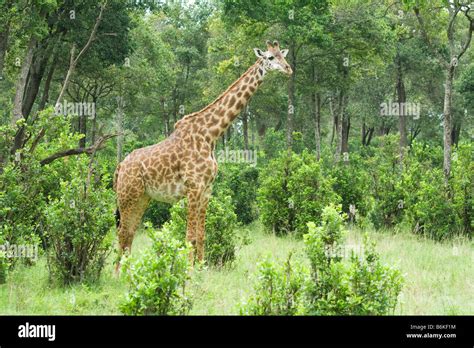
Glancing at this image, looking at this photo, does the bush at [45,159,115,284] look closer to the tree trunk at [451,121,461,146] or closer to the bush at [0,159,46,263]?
the bush at [0,159,46,263]

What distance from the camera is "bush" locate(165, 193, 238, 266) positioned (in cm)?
1137

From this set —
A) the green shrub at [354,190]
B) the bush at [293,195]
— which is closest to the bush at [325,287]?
the bush at [293,195]

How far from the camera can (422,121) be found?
4869cm

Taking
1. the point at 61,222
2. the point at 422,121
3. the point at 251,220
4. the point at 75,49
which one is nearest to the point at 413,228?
the point at 251,220

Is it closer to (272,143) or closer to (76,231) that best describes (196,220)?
(76,231)

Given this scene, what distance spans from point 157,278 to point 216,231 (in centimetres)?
500

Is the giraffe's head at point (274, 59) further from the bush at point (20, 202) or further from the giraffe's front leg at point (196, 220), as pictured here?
the bush at point (20, 202)

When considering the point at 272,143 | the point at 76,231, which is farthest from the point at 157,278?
the point at 272,143

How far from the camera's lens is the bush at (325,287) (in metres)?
6.57

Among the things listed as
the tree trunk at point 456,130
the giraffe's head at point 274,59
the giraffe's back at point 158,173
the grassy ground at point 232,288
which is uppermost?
the tree trunk at point 456,130

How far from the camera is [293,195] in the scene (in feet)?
52.2

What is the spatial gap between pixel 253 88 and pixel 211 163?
154cm

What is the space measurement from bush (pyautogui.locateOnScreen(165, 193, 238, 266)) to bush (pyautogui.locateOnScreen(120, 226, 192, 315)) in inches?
178

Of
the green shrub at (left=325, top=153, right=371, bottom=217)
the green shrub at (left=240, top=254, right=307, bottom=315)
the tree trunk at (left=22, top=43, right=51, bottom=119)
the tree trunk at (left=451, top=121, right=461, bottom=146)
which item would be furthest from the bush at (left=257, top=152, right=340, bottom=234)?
the tree trunk at (left=451, top=121, right=461, bottom=146)
